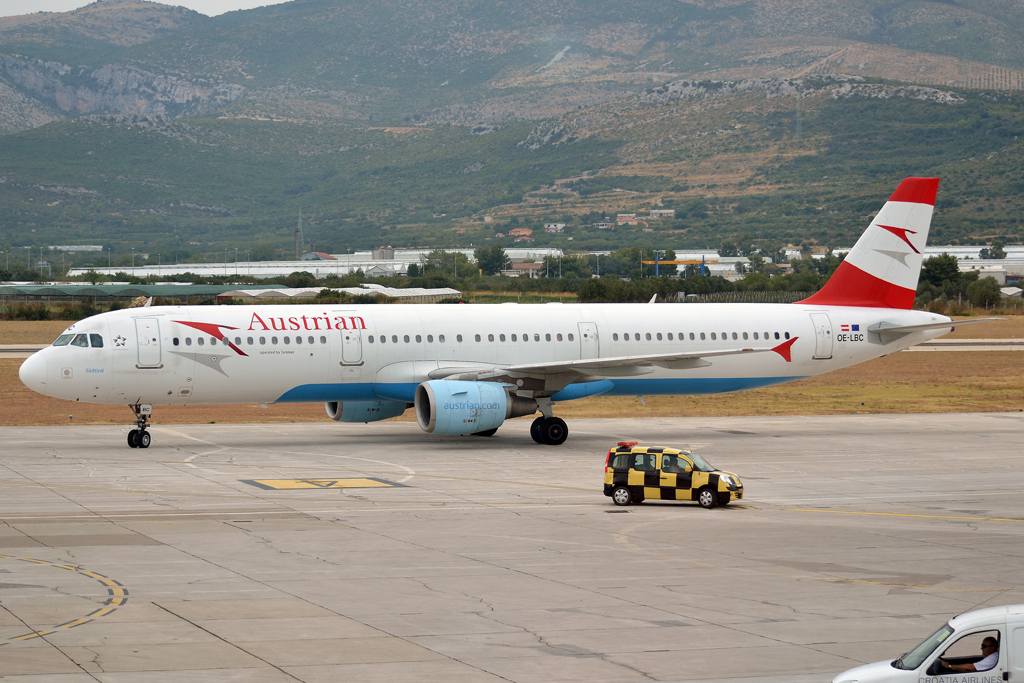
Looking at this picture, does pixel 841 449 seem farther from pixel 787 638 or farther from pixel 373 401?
pixel 787 638

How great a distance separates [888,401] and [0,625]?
4592 cm

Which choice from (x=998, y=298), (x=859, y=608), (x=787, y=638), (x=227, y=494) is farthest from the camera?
(x=998, y=298)

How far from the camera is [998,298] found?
5094 inches

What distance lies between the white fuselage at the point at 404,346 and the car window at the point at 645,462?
12709mm

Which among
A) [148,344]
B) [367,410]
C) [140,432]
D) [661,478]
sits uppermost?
[148,344]

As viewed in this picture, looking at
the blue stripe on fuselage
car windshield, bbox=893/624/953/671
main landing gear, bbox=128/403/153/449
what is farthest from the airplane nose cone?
car windshield, bbox=893/624/953/671

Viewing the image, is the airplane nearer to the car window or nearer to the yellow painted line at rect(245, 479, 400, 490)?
the yellow painted line at rect(245, 479, 400, 490)

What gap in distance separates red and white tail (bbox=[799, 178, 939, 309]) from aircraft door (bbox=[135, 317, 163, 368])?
24433 mm

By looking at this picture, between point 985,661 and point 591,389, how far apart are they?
3020 centimetres

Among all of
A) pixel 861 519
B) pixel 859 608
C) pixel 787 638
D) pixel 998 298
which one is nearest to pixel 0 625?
pixel 787 638

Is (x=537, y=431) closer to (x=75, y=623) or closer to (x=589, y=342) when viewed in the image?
(x=589, y=342)

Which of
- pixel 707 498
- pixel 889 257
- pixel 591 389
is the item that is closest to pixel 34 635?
pixel 707 498

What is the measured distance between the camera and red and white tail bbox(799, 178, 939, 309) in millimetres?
46281

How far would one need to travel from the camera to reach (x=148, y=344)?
3725 centimetres
